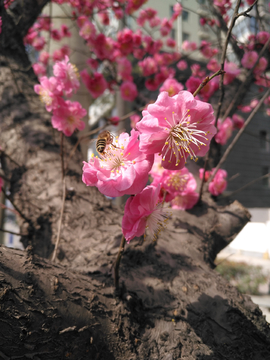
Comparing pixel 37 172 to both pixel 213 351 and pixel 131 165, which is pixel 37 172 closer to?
pixel 131 165

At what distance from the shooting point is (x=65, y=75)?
1400 millimetres

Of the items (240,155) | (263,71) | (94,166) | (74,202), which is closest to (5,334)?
(94,166)

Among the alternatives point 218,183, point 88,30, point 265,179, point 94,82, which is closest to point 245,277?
point 218,183

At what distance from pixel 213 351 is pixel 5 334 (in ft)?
2.29

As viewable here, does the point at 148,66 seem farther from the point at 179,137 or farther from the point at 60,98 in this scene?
the point at 179,137

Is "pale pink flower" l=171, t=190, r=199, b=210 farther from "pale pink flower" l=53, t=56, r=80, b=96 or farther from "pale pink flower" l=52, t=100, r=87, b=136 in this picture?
"pale pink flower" l=53, t=56, r=80, b=96

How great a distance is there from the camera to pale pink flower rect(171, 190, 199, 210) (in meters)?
1.58

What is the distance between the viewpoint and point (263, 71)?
216 centimetres

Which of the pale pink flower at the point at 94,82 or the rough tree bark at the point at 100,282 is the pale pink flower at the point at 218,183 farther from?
the pale pink flower at the point at 94,82

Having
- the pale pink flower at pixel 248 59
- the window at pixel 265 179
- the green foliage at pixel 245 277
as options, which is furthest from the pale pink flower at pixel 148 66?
the window at pixel 265 179

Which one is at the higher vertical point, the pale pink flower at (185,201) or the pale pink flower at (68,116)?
the pale pink flower at (68,116)

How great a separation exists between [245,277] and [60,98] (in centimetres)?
610

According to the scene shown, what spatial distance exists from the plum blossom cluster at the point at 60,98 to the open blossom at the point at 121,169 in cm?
77

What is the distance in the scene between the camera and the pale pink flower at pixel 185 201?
5.19 feet
